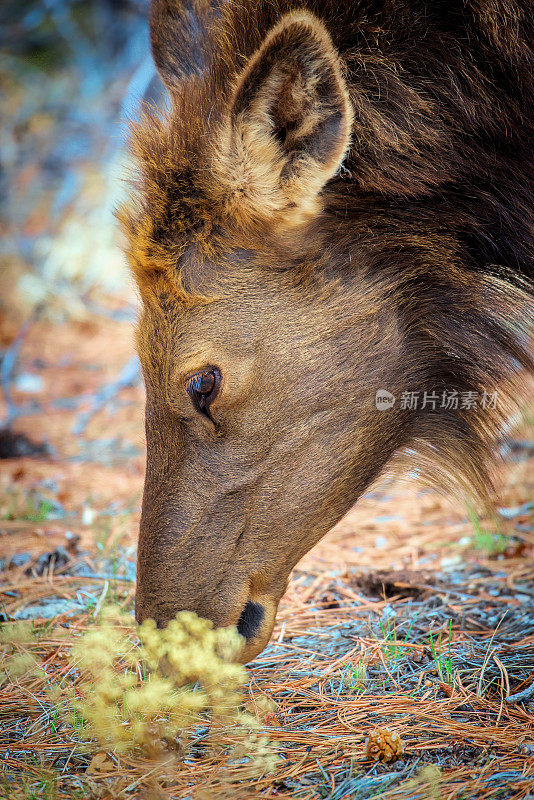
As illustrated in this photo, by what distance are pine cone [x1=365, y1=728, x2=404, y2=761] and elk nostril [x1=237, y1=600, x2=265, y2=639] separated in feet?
1.96

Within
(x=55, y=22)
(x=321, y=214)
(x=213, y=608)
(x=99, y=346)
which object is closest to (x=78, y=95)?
(x=55, y=22)

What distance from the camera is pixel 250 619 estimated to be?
2539 millimetres

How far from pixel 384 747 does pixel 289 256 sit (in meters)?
1.53

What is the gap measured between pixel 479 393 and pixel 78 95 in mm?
7687

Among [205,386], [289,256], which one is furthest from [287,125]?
[205,386]

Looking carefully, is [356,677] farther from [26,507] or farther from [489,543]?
[26,507]

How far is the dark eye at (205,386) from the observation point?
2.48 metres

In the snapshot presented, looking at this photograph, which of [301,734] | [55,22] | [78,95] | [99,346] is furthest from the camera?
[78,95]

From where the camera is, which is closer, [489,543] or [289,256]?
[289,256]

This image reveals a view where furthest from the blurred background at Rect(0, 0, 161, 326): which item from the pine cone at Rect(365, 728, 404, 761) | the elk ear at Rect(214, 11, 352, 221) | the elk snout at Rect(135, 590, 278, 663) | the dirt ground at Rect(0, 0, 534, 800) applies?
the pine cone at Rect(365, 728, 404, 761)

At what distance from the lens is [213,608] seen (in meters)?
2.48

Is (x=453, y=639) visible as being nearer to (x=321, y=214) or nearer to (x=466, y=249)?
(x=466, y=249)

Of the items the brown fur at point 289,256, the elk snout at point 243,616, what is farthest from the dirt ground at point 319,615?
the brown fur at point 289,256

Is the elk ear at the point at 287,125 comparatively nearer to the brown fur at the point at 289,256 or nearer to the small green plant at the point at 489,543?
the brown fur at the point at 289,256
